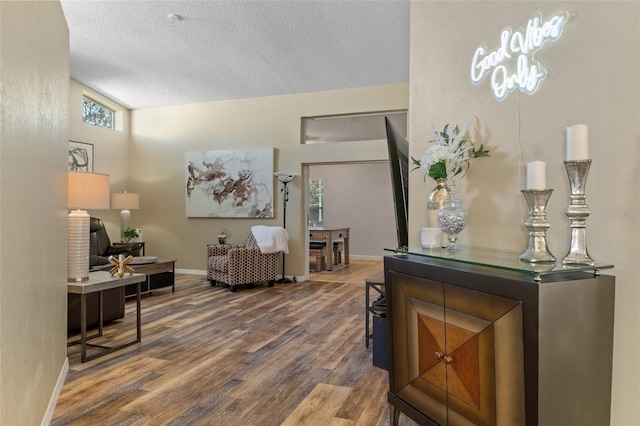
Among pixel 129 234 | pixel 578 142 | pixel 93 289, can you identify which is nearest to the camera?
pixel 578 142

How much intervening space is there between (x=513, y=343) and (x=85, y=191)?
9.54ft

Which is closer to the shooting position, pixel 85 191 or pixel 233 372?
pixel 233 372

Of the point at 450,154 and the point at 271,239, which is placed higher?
the point at 450,154

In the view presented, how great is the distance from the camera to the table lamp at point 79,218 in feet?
9.30

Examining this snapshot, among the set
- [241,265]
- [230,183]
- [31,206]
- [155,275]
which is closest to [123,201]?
[230,183]

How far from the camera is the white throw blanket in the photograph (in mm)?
5941

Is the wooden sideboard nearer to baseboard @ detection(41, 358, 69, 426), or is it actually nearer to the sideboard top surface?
the sideboard top surface

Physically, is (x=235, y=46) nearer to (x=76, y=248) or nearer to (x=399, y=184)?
(x=76, y=248)

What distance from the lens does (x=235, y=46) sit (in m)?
4.87

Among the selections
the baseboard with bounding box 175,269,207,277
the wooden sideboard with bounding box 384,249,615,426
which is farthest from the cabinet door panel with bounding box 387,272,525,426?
the baseboard with bounding box 175,269,207,277

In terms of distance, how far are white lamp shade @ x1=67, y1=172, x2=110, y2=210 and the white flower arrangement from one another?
7.81 feet

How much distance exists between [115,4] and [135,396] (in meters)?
3.74

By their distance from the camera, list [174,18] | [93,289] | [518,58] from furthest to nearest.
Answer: [174,18] < [93,289] < [518,58]

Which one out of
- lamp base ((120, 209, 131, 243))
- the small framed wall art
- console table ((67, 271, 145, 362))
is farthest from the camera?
lamp base ((120, 209, 131, 243))
